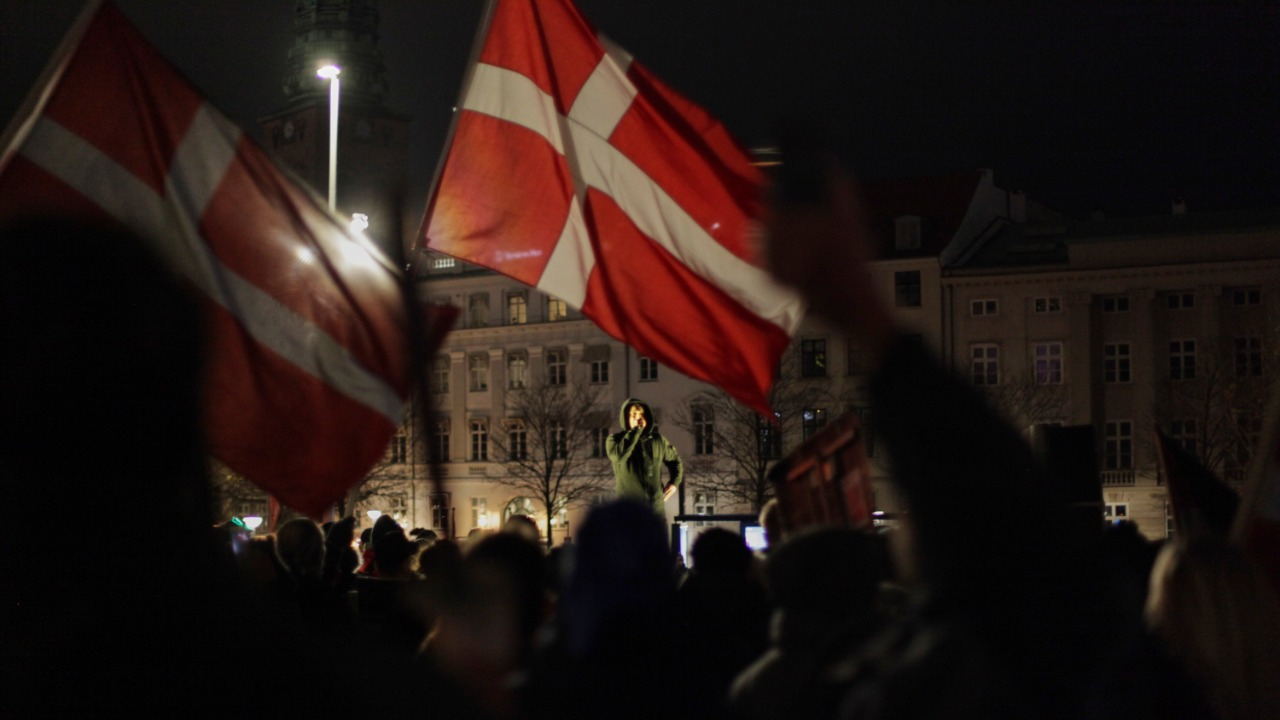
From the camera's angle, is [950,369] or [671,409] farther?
[671,409]

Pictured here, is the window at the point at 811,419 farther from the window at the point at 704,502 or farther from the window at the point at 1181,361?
the window at the point at 1181,361

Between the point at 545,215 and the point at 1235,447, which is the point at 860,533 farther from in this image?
the point at 1235,447

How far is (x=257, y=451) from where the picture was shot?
700 centimetres

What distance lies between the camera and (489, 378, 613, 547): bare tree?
75312 mm

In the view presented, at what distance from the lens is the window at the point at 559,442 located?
75062 mm

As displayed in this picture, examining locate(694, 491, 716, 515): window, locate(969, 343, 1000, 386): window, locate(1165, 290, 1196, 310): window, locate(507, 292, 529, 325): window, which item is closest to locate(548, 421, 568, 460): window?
locate(507, 292, 529, 325): window

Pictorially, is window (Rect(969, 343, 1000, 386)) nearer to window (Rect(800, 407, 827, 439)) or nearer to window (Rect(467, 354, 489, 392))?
window (Rect(800, 407, 827, 439))

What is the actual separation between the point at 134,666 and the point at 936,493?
3.77ft

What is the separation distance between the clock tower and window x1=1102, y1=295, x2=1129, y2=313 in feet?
210

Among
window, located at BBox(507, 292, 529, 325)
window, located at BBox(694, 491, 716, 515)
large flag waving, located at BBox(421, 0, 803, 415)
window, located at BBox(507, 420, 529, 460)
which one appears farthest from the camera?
window, located at BBox(507, 292, 529, 325)

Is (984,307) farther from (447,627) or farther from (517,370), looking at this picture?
(447,627)

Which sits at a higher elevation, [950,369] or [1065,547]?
[950,369]

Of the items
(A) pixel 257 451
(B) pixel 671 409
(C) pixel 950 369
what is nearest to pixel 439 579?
(C) pixel 950 369

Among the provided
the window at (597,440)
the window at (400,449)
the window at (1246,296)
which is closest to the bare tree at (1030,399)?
the window at (1246,296)
